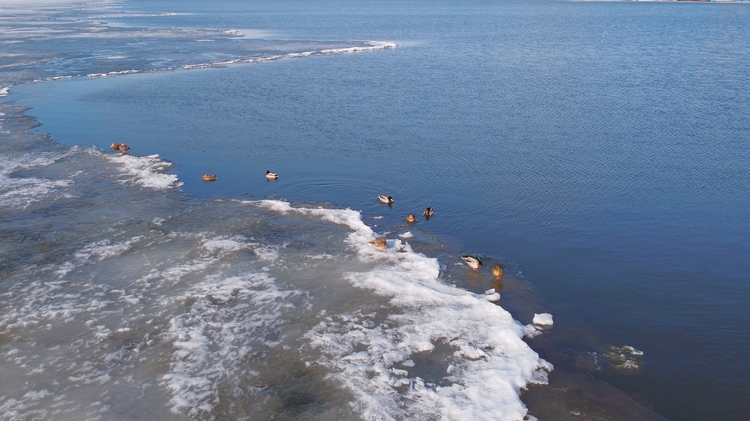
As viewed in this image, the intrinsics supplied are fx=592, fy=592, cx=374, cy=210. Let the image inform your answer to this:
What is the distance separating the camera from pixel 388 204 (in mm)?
23141

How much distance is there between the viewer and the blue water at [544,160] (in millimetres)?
15609

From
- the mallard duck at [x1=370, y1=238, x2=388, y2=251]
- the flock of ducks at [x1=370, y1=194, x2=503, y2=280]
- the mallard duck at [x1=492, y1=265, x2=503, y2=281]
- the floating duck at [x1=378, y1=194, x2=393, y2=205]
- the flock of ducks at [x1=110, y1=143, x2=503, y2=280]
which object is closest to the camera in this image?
the mallard duck at [x1=492, y1=265, x2=503, y2=281]

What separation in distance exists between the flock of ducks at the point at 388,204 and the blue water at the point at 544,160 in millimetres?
345

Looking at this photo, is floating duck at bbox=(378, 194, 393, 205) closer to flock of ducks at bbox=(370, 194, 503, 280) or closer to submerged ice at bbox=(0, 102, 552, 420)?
flock of ducks at bbox=(370, 194, 503, 280)

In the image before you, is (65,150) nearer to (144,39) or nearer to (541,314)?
(541,314)

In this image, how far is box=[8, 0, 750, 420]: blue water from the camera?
51.2 feet

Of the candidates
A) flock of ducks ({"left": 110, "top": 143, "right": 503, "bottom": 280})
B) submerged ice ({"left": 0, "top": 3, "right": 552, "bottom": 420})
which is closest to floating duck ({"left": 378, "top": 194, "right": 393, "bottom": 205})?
flock of ducks ({"left": 110, "top": 143, "right": 503, "bottom": 280})

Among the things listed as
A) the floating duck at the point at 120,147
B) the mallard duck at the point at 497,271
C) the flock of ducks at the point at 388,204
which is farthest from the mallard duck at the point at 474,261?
the floating duck at the point at 120,147

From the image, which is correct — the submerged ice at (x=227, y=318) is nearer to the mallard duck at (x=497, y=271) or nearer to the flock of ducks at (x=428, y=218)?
the flock of ducks at (x=428, y=218)

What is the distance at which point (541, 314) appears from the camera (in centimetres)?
1571

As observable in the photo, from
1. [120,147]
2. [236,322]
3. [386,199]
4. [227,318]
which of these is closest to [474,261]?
[386,199]

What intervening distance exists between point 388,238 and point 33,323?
10.9m

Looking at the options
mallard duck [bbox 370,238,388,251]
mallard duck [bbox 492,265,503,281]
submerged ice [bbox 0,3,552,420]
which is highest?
mallard duck [bbox 492,265,503,281]

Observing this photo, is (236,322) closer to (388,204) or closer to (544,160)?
(388,204)
